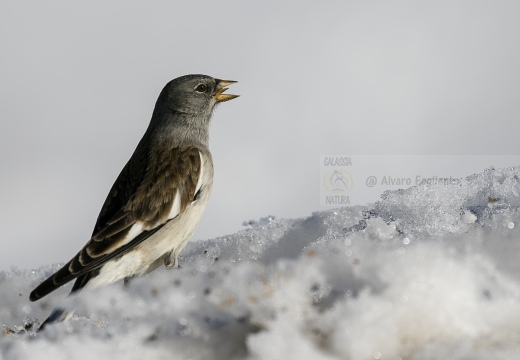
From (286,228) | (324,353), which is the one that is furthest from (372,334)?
(286,228)

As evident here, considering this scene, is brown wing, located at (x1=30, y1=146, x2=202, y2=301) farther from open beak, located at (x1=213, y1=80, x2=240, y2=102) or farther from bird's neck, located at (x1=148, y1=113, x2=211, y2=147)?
open beak, located at (x1=213, y1=80, x2=240, y2=102)

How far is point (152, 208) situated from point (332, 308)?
7.71ft

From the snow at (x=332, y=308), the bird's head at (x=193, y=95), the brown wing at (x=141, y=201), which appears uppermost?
the bird's head at (x=193, y=95)

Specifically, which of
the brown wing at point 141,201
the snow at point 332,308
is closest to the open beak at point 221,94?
the brown wing at point 141,201

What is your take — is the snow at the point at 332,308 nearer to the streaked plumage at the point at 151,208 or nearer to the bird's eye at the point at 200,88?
the streaked plumage at the point at 151,208

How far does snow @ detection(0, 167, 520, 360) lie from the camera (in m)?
2.53

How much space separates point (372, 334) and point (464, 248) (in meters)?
0.54

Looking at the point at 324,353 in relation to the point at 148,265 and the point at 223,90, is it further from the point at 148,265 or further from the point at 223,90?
the point at 223,90

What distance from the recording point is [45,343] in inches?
105

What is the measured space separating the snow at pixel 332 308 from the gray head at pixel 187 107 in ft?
8.78

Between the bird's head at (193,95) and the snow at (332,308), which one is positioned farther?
the bird's head at (193,95)

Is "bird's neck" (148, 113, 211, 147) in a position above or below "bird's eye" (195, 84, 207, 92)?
below

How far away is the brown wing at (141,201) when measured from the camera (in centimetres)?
441

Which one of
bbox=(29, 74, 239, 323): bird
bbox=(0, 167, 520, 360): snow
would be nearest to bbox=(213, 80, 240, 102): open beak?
bbox=(29, 74, 239, 323): bird
